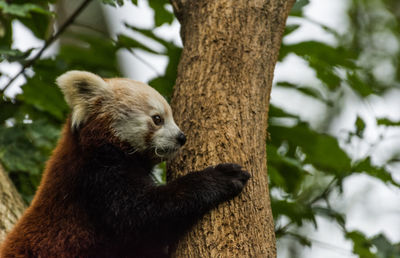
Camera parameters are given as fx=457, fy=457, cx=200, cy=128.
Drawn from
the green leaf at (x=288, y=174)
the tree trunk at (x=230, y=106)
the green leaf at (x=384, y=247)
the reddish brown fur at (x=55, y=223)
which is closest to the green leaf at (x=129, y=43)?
the tree trunk at (x=230, y=106)

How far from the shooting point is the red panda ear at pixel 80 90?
331 cm

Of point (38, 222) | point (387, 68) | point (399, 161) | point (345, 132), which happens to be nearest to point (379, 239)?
point (399, 161)

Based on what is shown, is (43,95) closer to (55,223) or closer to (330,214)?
(55,223)

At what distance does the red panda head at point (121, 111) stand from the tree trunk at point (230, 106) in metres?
0.33

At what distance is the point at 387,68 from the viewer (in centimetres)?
1066

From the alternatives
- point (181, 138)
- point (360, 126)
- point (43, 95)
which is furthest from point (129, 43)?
point (360, 126)

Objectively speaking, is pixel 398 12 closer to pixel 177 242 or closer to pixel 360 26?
pixel 360 26

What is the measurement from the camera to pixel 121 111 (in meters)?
3.44

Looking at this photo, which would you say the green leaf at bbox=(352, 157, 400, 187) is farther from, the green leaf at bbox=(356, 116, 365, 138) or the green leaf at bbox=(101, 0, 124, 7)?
the green leaf at bbox=(101, 0, 124, 7)

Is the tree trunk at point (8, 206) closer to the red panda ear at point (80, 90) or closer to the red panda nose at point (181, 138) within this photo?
the red panda ear at point (80, 90)

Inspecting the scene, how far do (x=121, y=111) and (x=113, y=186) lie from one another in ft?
2.26

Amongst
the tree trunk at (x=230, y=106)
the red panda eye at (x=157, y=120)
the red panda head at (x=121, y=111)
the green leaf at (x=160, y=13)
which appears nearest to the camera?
the tree trunk at (x=230, y=106)

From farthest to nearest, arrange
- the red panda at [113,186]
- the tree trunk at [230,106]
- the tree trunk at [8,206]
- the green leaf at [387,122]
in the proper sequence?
the green leaf at [387,122]
the tree trunk at [8,206]
the red panda at [113,186]
the tree trunk at [230,106]

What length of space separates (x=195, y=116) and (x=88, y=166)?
804 mm
